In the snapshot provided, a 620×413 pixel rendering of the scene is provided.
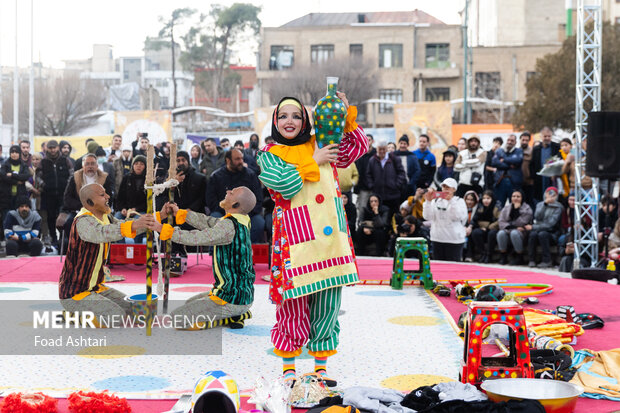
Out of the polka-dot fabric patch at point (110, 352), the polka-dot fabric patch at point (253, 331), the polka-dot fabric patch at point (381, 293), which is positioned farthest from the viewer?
the polka-dot fabric patch at point (381, 293)

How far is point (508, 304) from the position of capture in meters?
3.97

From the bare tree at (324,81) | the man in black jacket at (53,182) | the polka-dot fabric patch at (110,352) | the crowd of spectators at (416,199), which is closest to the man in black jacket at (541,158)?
the crowd of spectators at (416,199)

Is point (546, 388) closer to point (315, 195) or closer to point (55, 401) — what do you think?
point (315, 195)

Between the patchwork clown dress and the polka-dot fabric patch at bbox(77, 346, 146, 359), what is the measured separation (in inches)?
45.6

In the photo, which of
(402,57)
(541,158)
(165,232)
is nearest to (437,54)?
(402,57)

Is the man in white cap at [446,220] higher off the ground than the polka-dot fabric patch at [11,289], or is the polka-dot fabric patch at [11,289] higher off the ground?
the man in white cap at [446,220]

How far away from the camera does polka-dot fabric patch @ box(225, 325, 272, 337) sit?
5367 millimetres

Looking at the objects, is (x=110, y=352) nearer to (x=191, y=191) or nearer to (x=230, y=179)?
(x=230, y=179)

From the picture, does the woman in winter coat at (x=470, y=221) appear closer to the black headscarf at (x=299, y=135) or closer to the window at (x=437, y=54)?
the black headscarf at (x=299, y=135)

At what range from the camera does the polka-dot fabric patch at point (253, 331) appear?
17.6 feet

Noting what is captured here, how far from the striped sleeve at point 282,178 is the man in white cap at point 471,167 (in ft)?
23.7

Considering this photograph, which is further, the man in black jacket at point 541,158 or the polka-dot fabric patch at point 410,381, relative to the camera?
the man in black jacket at point 541,158

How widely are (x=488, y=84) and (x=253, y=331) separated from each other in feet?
120

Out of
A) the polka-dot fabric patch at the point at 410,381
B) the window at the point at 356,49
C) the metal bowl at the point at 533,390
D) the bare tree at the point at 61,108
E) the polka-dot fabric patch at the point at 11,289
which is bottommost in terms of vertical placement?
the polka-dot fabric patch at the point at 410,381
